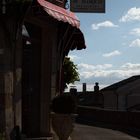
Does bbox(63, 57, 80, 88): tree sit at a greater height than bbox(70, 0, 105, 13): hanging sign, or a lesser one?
lesser

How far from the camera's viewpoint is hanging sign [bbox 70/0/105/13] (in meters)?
18.0

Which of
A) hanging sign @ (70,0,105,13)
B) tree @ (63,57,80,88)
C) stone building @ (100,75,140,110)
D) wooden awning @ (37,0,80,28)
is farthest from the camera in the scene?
stone building @ (100,75,140,110)

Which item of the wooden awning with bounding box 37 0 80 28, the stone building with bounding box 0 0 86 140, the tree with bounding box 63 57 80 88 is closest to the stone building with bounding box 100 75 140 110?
the tree with bounding box 63 57 80 88

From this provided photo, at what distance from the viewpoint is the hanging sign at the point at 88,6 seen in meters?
18.0

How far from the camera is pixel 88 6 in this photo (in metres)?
18.0

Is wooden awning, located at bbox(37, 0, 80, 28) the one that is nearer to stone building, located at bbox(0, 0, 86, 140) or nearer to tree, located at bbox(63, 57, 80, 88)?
stone building, located at bbox(0, 0, 86, 140)

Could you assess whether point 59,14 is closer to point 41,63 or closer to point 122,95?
point 41,63

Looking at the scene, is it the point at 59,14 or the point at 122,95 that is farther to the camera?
the point at 122,95

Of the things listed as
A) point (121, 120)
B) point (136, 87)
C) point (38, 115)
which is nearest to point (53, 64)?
point (38, 115)

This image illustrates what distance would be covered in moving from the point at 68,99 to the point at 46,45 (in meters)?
2.28

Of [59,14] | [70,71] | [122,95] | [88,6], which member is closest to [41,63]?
[88,6]

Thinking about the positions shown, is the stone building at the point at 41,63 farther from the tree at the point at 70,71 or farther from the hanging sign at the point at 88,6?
the tree at the point at 70,71

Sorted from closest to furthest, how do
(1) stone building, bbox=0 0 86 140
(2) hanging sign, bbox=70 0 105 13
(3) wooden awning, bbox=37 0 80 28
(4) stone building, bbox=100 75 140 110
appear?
(3) wooden awning, bbox=37 0 80 28 < (1) stone building, bbox=0 0 86 140 < (2) hanging sign, bbox=70 0 105 13 < (4) stone building, bbox=100 75 140 110

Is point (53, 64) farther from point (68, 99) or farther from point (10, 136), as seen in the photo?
point (10, 136)
